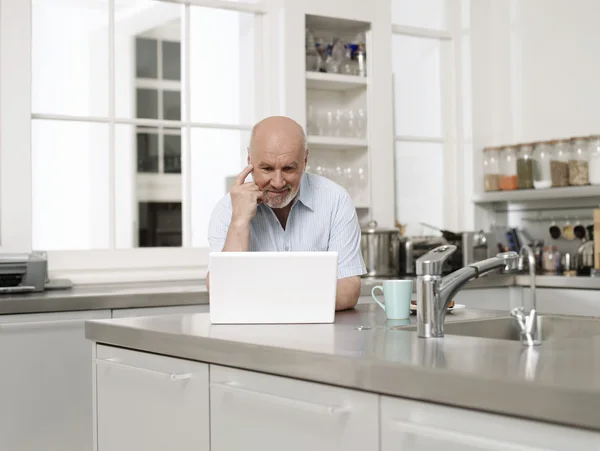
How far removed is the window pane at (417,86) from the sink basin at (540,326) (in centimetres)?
241

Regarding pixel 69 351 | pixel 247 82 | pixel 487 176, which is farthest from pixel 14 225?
pixel 487 176

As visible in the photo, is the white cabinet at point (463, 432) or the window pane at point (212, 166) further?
the window pane at point (212, 166)

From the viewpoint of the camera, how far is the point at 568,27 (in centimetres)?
406

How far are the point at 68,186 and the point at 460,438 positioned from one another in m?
4.37

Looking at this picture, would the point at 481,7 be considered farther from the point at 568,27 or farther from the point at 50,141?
the point at 50,141

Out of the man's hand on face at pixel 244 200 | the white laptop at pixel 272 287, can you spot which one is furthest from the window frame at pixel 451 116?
the white laptop at pixel 272 287

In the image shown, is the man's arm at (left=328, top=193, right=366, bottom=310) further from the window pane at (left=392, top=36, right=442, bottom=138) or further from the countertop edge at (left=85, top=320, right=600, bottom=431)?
the window pane at (left=392, top=36, right=442, bottom=138)

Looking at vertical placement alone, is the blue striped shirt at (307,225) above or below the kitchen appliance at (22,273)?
above

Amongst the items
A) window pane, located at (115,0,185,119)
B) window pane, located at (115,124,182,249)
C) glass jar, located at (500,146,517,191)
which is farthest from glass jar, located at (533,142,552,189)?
window pane, located at (115,0,185,119)

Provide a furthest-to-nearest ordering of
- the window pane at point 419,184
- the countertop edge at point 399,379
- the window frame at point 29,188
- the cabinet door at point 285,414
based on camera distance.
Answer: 1. the window pane at point 419,184
2. the window frame at point 29,188
3. the cabinet door at point 285,414
4. the countertop edge at point 399,379

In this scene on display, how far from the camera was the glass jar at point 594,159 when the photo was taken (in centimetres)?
388

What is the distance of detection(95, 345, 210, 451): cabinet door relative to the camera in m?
1.76

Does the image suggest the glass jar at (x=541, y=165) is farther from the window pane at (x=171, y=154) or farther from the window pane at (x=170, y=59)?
the window pane at (x=170, y=59)

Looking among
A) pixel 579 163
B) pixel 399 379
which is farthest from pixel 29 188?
pixel 399 379
